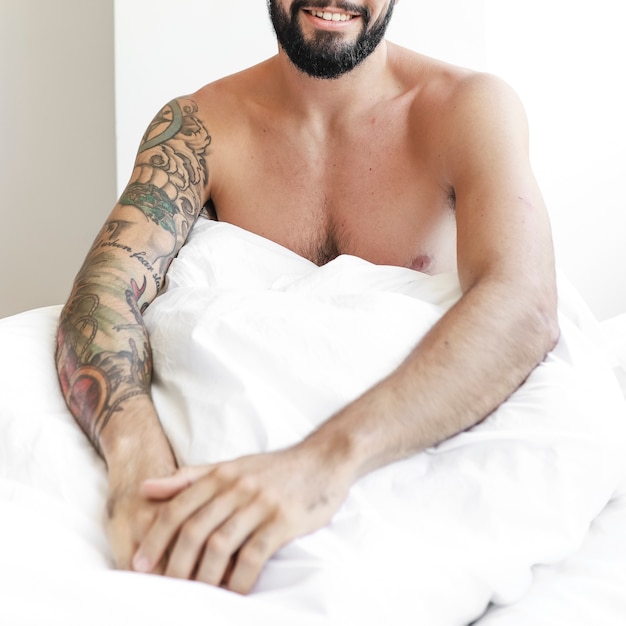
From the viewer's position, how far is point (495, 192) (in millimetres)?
1165

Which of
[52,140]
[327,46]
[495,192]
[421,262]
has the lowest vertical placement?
[52,140]

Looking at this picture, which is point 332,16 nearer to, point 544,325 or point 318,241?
point 318,241

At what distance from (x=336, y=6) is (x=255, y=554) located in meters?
1.01

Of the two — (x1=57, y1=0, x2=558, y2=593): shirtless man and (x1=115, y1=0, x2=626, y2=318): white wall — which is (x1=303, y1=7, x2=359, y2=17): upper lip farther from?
(x1=115, y1=0, x2=626, y2=318): white wall

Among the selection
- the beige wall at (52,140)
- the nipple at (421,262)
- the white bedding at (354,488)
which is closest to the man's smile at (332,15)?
the nipple at (421,262)

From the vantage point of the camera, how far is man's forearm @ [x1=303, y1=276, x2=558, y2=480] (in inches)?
32.4

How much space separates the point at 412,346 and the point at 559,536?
0.86 feet

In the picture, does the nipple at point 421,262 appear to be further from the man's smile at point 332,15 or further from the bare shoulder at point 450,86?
the man's smile at point 332,15

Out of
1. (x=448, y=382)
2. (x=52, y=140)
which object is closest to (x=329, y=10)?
(x=448, y=382)

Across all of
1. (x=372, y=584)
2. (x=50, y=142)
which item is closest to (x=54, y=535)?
(x=372, y=584)

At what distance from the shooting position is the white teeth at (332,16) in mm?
1450

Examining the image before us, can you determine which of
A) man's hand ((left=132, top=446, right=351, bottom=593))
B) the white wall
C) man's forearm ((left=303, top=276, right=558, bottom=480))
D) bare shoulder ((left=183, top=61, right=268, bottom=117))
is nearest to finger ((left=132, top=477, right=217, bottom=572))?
man's hand ((left=132, top=446, right=351, bottom=593))

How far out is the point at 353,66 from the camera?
1.47 m

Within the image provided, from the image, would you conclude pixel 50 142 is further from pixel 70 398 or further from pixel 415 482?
pixel 415 482
